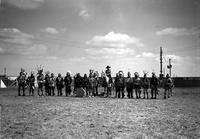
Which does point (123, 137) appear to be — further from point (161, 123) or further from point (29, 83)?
point (29, 83)

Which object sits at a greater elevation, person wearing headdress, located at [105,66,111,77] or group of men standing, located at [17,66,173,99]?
person wearing headdress, located at [105,66,111,77]

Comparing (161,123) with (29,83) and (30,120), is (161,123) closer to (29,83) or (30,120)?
(30,120)

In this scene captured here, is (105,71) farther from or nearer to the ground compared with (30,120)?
farther from the ground

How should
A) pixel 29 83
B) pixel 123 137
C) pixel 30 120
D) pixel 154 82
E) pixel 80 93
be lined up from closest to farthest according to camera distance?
pixel 123 137
pixel 30 120
pixel 154 82
pixel 80 93
pixel 29 83

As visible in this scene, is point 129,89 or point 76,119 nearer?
point 76,119

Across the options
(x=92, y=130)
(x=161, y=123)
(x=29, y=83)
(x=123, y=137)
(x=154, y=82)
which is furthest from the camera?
(x=29, y=83)

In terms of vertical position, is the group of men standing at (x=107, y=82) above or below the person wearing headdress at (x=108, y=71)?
below

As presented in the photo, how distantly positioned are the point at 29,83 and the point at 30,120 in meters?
15.2

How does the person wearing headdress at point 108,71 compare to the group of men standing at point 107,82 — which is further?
the person wearing headdress at point 108,71

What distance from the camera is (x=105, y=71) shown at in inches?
883

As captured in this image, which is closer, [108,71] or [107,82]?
[107,82]

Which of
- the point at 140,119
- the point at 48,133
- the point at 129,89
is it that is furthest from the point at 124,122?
the point at 129,89

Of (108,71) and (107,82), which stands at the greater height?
(108,71)

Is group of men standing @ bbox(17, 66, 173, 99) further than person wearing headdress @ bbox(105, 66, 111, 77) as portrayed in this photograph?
No
